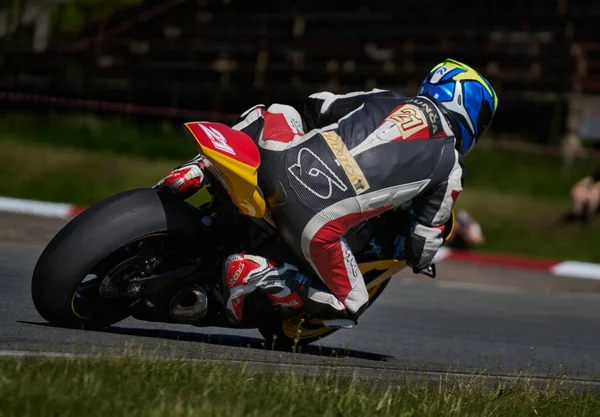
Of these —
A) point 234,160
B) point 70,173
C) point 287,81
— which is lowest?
point 70,173

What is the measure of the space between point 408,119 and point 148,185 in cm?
908

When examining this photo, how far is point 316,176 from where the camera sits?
4.86 metres

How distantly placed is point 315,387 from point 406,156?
1.28 meters

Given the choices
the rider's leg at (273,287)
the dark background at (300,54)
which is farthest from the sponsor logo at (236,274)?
the dark background at (300,54)

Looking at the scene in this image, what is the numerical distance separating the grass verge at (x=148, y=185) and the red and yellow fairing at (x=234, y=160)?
656cm

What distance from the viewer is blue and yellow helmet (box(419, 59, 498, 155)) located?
17.0 ft

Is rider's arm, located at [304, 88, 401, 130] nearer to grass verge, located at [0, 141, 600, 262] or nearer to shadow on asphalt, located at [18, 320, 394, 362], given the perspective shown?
shadow on asphalt, located at [18, 320, 394, 362]

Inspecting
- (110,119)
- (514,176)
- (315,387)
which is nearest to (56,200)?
(110,119)

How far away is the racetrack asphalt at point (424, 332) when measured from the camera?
4.86 meters

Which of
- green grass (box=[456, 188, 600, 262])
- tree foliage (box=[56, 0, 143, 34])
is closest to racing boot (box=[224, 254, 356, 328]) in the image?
green grass (box=[456, 188, 600, 262])

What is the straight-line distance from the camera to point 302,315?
5375 millimetres

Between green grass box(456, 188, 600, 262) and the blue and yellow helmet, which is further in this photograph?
green grass box(456, 188, 600, 262)

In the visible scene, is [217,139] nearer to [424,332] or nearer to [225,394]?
[225,394]

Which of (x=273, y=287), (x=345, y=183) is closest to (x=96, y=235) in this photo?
(x=273, y=287)
